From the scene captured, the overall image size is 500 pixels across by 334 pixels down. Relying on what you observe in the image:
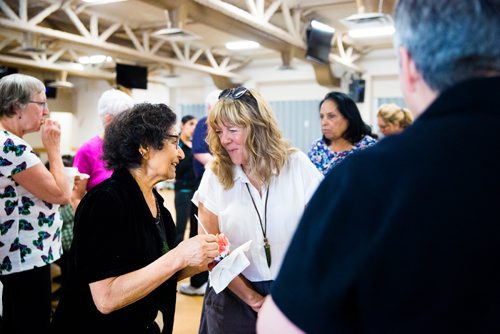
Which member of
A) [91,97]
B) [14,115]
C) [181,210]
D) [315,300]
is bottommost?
[181,210]

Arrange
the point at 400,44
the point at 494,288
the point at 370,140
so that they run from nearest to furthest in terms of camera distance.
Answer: the point at 494,288, the point at 400,44, the point at 370,140

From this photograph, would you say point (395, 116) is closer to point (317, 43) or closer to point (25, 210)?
point (25, 210)

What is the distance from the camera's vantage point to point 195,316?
150 inches

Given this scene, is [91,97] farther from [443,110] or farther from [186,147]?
[443,110]

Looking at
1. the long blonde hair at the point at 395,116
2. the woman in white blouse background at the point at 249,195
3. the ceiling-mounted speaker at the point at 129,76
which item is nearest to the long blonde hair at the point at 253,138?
the woman in white blouse background at the point at 249,195

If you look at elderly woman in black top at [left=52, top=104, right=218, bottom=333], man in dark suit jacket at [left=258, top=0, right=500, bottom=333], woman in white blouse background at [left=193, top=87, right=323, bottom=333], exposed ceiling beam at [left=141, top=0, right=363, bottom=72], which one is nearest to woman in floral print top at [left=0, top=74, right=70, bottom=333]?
elderly woman in black top at [left=52, top=104, right=218, bottom=333]

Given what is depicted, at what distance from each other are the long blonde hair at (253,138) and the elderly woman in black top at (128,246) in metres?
0.22

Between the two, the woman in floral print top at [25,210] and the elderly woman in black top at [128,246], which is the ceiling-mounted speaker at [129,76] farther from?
the elderly woman in black top at [128,246]

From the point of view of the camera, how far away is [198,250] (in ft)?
5.06

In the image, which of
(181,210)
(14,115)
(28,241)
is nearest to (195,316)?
(181,210)

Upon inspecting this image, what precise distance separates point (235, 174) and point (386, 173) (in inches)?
53.1

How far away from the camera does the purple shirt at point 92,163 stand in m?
2.75

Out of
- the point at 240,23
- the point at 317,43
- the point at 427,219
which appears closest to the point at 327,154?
the point at 427,219

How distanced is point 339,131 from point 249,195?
1573 mm
